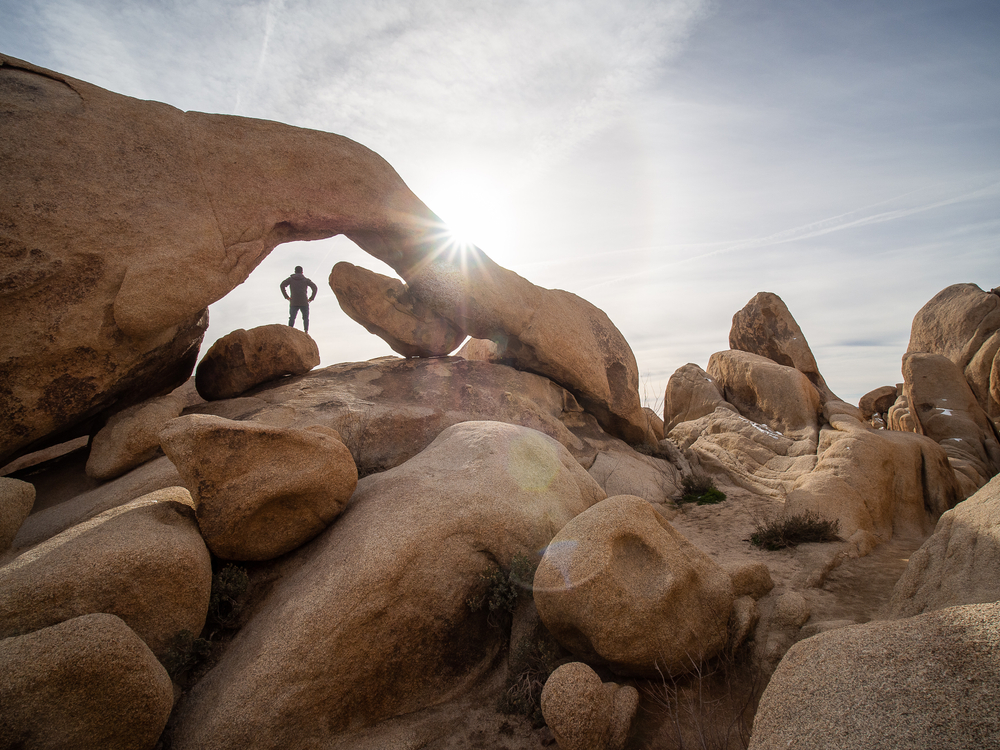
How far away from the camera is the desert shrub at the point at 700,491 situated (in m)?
10.7

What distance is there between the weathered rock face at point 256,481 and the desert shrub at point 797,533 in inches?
238

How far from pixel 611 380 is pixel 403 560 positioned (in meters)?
9.06

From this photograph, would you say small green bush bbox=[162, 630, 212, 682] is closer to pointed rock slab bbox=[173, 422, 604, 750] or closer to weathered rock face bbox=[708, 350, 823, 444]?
pointed rock slab bbox=[173, 422, 604, 750]

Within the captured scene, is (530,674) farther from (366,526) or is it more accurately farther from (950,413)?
(950,413)

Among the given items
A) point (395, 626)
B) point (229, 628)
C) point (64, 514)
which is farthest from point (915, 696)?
point (64, 514)

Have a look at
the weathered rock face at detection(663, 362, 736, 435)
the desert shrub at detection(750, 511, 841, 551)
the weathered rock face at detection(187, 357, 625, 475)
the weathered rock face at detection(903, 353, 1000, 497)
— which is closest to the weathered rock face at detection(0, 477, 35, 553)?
the weathered rock face at detection(187, 357, 625, 475)

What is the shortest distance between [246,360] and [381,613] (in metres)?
6.47

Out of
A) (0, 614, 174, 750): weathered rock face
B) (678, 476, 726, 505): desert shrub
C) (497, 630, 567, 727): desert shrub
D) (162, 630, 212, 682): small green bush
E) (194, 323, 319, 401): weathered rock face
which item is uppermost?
(194, 323, 319, 401): weathered rock face

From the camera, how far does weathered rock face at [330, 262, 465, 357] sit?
37.1 ft

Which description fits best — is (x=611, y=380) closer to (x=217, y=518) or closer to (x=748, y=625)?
(x=748, y=625)

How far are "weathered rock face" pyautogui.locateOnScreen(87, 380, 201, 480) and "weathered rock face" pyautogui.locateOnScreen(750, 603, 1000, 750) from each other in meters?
7.38

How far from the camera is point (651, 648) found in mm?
4418

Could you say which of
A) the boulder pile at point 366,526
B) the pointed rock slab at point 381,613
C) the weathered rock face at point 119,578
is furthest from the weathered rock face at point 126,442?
the pointed rock slab at point 381,613

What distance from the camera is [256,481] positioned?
517 centimetres
